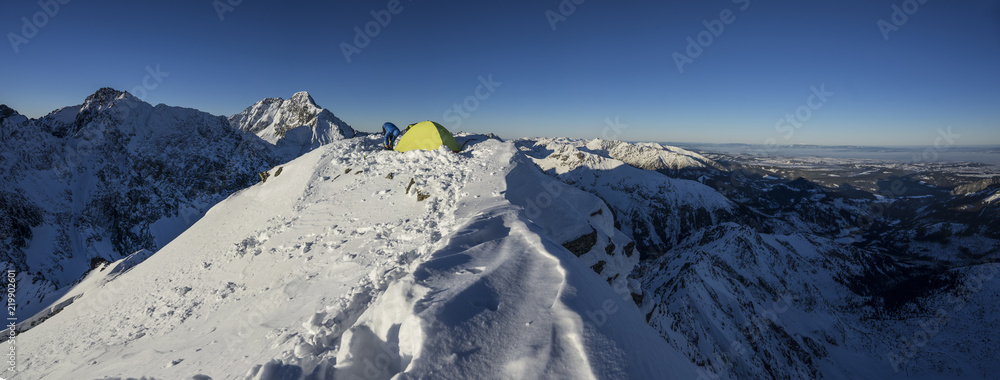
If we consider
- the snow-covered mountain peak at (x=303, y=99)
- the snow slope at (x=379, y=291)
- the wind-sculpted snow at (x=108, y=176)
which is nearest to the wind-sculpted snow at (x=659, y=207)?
the snow-covered mountain peak at (x=303, y=99)

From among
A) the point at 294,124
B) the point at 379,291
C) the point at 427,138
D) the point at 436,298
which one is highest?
the point at 294,124

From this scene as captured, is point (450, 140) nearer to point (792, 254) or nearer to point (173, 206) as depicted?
point (792, 254)

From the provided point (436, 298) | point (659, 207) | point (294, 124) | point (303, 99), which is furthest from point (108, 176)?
point (659, 207)

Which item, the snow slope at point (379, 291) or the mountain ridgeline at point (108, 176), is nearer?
the snow slope at point (379, 291)

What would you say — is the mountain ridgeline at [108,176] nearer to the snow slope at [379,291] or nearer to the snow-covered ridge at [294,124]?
the snow-covered ridge at [294,124]

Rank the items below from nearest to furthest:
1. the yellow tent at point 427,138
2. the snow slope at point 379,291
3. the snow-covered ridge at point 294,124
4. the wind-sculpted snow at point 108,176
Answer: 1. the snow slope at point 379,291
2. the yellow tent at point 427,138
3. the wind-sculpted snow at point 108,176
4. the snow-covered ridge at point 294,124

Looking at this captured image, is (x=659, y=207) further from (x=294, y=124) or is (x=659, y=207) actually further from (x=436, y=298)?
(x=294, y=124)

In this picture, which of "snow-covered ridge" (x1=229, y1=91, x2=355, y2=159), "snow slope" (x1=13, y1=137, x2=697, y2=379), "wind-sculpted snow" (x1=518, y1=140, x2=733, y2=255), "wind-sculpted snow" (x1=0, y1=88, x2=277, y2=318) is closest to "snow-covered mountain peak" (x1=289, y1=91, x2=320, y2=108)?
"snow-covered ridge" (x1=229, y1=91, x2=355, y2=159)
